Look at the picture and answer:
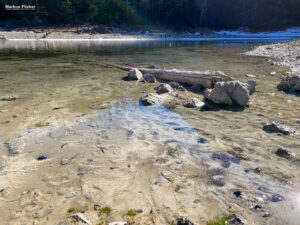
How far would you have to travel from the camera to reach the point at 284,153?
4.04m

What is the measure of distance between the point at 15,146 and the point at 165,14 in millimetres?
88913

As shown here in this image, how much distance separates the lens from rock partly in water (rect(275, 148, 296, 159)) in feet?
13.1

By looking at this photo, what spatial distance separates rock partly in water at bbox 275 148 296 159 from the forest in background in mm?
67242

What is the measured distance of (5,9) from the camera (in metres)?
58.5

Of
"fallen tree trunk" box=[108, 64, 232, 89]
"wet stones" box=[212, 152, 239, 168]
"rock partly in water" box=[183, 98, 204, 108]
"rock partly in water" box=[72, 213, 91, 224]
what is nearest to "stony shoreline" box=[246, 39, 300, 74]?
"fallen tree trunk" box=[108, 64, 232, 89]

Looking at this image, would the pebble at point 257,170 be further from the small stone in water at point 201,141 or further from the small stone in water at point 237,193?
the small stone in water at point 201,141

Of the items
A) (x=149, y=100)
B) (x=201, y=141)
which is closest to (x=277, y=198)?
(x=201, y=141)

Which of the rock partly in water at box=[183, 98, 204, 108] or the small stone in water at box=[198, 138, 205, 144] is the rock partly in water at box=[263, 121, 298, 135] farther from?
the rock partly in water at box=[183, 98, 204, 108]

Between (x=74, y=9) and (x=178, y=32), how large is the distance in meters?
35.6

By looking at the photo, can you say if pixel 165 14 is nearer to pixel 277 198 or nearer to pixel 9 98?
pixel 9 98

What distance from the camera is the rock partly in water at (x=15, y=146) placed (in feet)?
13.5

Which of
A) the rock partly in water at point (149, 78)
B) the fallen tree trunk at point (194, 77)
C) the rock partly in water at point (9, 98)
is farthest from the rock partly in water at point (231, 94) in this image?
the rock partly in water at point (9, 98)

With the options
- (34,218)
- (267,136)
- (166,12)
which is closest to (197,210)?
(34,218)

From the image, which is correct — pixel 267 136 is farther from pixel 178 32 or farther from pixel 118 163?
pixel 178 32
